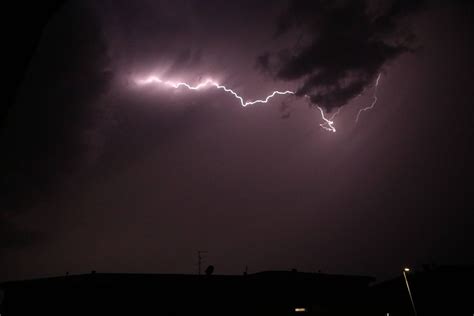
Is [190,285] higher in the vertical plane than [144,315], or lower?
higher

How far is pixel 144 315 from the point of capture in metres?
15.2

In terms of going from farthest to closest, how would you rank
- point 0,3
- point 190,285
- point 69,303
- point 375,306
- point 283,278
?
point 375,306 < point 283,278 < point 190,285 < point 69,303 < point 0,3

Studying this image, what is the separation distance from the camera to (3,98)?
1293 millimetres

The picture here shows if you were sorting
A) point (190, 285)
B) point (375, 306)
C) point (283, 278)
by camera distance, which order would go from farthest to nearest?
point (375, 306) < point (283, 278) < point (190, 285)

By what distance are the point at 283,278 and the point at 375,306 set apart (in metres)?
5.64

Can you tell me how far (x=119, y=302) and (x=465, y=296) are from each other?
1773cm

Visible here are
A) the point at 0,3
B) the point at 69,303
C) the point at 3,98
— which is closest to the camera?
the point at 0,3

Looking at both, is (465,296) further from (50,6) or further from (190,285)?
(50,6)

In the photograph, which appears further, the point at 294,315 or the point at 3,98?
the point at 294,315

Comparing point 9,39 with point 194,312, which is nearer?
point 9,39

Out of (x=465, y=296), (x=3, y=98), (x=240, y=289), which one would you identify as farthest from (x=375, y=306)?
(x=3, y=98)

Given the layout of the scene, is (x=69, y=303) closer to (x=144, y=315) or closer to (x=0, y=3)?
(x=144, y=315)

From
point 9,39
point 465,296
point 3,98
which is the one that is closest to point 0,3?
point 9,39


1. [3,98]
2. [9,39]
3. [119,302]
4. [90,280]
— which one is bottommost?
[3,98]
